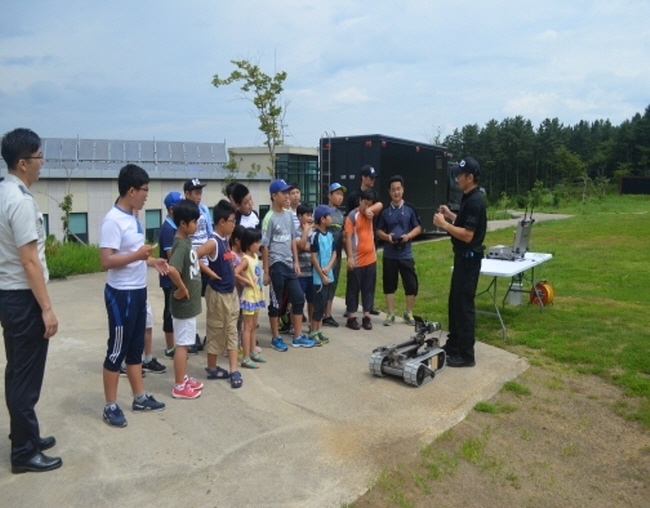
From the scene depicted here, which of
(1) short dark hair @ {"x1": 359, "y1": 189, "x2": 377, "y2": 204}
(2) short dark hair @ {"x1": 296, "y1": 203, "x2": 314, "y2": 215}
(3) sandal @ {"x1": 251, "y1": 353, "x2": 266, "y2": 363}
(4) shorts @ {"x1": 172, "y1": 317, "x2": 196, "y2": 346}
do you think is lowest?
(3) sandal @ {"x1": 251, "y1": 353, "x2": 266, "y2": 363}

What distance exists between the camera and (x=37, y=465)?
3.47m

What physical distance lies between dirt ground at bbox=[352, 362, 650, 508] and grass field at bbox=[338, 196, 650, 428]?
15.2 inches

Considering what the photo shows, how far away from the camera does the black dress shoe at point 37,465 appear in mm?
3453

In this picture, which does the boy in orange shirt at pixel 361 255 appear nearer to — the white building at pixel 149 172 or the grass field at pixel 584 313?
the grass field at pixel 584 313

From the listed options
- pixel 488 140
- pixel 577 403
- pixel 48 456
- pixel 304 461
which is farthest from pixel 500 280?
pixel 488 140

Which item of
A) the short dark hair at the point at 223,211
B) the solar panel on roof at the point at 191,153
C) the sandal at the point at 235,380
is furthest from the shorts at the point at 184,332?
the solar panel on roof at the point at 191,153

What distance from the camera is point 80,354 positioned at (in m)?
5.84

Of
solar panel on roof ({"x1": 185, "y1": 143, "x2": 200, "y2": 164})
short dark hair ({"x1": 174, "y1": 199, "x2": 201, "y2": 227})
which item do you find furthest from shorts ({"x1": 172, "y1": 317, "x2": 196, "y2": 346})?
solar panel on roof ({"x1": 185, "y1": 143, "x2": 200, "y2": 164})

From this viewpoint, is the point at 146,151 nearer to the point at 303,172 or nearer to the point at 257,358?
the point at 303,172

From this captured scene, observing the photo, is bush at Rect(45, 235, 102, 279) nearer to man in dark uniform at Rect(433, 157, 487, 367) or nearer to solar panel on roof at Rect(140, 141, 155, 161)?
man in dark uniform at Rect(433, 157, 487, 367)

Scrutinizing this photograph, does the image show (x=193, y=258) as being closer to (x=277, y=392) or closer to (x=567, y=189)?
(x=277, y=392)

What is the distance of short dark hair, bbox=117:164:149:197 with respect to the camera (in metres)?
4.08

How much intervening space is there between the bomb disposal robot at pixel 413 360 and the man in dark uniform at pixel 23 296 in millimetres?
2705

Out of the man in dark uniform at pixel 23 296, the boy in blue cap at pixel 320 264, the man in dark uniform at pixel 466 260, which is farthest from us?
the boy in blue cap at pixel 320 264
